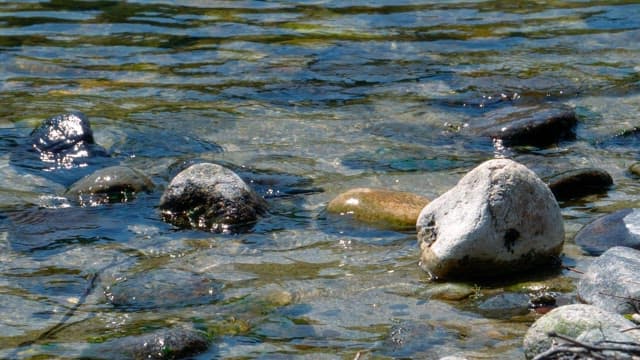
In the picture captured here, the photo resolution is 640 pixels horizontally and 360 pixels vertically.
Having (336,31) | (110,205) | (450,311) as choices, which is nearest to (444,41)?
(336,31)

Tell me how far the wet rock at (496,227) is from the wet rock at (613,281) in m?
0.47

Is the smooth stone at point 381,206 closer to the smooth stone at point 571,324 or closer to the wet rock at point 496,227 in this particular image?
the wet rock at point 496,227

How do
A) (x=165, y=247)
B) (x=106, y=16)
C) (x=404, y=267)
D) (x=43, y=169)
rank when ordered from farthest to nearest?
(x=106, y=16)
(x=43, y=169)
(x=165, y=247)
(x=404, y=267)

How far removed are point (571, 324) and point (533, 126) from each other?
411cm

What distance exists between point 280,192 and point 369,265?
1.51 m

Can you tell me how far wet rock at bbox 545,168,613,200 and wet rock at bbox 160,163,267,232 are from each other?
1.86 meters

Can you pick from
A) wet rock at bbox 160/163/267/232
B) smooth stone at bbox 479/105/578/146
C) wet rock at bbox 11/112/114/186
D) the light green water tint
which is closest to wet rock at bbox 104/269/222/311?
the light green water tint

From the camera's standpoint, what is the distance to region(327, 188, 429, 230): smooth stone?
7445 mm

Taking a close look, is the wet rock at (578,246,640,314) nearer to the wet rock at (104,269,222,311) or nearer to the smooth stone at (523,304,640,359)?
the smooth stone at (523,304,640,359)

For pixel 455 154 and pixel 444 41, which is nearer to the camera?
pixel 455 154

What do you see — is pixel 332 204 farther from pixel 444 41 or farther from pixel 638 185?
pixel 444 41

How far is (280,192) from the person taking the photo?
325 inches

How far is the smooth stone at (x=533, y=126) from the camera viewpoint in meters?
9.18

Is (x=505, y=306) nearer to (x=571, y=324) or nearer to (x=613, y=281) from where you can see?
(x=613, y=281)
